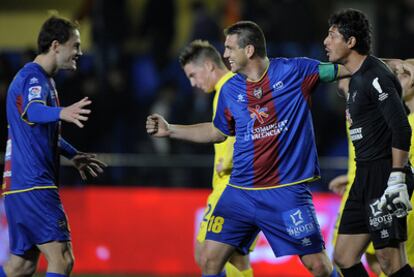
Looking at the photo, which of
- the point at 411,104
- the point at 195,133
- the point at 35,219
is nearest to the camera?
the point at 35,219

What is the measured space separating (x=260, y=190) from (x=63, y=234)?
1.58m

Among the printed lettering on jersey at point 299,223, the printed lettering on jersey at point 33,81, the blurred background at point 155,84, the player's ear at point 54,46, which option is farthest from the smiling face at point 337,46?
the blurred background at point 155,84

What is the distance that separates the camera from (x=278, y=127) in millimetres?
7383

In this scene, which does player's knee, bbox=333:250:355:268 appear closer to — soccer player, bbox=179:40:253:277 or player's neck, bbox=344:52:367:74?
soccer player, bbox=179:40:253:277

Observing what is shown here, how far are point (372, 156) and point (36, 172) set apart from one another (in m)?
2.59

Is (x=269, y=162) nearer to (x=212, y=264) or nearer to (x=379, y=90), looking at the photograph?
(x=212, y=264)

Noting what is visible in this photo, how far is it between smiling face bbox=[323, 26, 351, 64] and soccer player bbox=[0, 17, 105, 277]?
82.3 inches

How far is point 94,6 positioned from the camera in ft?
49.0

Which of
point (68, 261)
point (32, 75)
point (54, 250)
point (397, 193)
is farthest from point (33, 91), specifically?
point (397, 193)

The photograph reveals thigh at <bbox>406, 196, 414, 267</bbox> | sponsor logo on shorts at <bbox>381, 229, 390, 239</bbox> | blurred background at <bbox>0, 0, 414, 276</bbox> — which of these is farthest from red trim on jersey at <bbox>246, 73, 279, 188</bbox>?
blurred background at <bbox>0, 0, 414, 276</bbox>

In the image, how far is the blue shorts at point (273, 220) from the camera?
7.25 metres

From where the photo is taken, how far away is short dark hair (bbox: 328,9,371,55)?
23.5 feet

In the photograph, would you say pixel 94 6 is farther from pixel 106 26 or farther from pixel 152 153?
pixel 152 153

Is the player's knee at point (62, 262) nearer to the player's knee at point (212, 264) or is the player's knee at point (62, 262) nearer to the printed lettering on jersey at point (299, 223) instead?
the player's knee at point (212, 264)
